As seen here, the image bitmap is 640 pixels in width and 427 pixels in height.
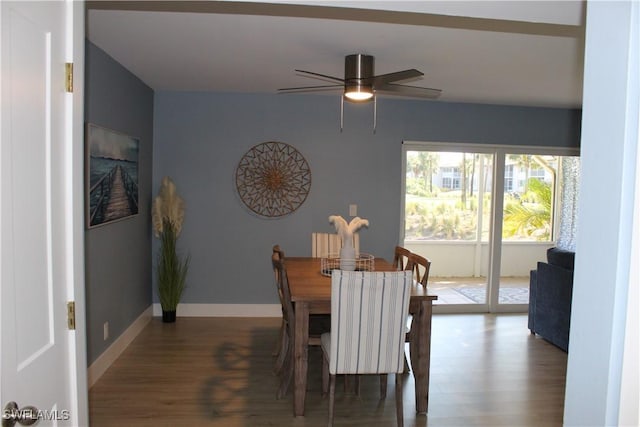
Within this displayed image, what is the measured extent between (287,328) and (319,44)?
6.86 feet

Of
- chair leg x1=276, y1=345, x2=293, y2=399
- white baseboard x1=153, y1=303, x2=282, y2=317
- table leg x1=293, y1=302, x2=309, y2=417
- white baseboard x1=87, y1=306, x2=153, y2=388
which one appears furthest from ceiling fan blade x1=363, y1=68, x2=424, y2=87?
white baseboard x1=153, y1=303, x2=282, y2=317

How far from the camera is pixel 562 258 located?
15.0ft

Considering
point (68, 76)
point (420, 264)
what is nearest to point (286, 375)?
point (420, 264)

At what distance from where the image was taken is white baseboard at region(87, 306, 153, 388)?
11.9 feet

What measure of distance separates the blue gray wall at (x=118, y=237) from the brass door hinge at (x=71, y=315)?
2.08 meters

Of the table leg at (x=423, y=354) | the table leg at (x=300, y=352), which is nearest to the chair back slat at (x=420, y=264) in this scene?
the table leg at (x=423, y=354)

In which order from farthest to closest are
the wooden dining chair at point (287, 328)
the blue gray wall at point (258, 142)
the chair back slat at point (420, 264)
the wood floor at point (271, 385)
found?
1. the blue gray wall at point (258, 142)
2. the chair back slat at point (420, 264)
3. the wooden dining chair at point (287, 328)
4. the wood floor at point (271, 385)

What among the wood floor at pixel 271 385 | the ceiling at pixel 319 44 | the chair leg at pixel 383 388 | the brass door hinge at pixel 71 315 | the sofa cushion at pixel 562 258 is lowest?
the wood floor at pixel 271 385

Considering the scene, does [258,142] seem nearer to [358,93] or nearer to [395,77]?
[358,93]

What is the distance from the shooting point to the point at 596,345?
3.68 ft

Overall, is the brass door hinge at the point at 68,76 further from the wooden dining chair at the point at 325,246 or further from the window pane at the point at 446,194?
the window pane at the point at 446,194

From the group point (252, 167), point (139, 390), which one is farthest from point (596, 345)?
point (252, 167)

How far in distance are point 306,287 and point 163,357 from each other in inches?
65.3

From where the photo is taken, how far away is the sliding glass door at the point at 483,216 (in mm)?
5793
